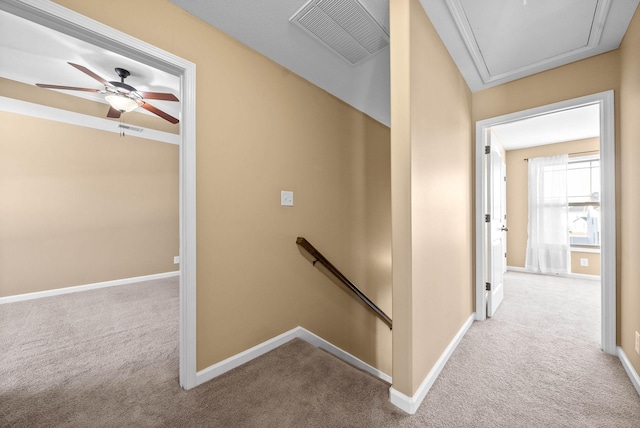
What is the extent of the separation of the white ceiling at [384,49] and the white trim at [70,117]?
36cm

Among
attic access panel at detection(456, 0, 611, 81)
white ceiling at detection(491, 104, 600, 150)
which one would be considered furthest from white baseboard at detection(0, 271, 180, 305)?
white ceiling at detection(491, 104, 600, 150)

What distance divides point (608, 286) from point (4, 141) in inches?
245

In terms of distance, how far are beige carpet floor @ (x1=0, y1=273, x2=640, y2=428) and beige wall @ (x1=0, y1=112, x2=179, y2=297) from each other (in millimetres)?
1022

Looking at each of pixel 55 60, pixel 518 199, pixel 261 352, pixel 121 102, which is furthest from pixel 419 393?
pixel 518 199

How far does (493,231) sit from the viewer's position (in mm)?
2650

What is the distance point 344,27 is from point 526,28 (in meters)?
1.28

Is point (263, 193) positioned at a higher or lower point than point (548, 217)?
higher

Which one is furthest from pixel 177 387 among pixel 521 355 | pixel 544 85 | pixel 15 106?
pixel 15 106

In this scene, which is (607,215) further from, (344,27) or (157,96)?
(157,96)

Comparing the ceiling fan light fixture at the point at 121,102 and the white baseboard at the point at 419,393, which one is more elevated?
the ceiling fan light fixture at the point at 121,102

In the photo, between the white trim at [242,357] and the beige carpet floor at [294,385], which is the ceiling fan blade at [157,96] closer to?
the beige carpet floor at [294,385]

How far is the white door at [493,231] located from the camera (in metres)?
2.54

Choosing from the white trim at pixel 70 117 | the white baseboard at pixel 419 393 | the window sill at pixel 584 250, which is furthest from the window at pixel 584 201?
the white trim at pixel 70 117

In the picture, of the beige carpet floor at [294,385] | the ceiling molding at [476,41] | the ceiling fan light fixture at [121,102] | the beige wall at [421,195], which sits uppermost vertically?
the ceiling molding at [476,41]
